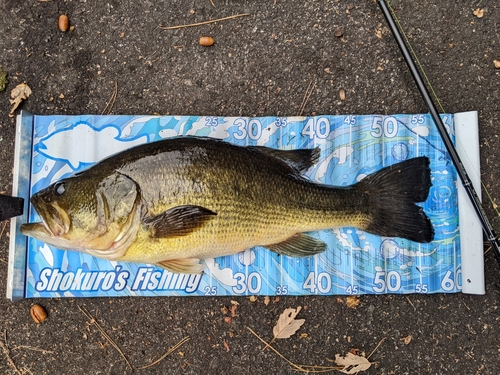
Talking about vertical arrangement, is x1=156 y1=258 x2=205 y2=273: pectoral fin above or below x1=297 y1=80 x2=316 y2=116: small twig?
below

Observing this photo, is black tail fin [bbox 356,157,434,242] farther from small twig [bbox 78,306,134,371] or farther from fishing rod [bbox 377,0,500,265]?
small twig [bbox 78,306,134,371]

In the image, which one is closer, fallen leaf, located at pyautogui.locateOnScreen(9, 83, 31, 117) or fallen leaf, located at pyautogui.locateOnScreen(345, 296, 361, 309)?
fallen leaf, located at pyautogui.locateOnScreen(345, 296, 361, 309)

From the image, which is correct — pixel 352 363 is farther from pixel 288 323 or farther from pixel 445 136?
pixel 445 136

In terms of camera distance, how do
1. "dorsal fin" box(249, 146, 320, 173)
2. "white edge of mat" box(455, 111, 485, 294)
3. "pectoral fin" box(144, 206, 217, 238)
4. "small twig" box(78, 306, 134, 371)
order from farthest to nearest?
"small twig" box(78, 306, 134, 371)
"white edge of mat" box(455, 111, 485, 294)
"dorsal fin" box(249, 146, 320, 173)
"pectoral fin" box(144, 206, 217, 238)

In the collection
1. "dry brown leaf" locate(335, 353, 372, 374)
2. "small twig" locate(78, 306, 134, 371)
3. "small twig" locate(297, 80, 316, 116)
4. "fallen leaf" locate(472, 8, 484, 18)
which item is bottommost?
"dry brown leaf" locate(335, 353, 372, 374)

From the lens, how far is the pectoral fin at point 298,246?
2.41 m

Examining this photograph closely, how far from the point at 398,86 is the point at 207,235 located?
1.64m

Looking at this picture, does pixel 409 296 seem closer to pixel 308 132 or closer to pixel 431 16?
pixel 308 132

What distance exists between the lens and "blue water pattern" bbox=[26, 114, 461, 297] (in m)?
2.56

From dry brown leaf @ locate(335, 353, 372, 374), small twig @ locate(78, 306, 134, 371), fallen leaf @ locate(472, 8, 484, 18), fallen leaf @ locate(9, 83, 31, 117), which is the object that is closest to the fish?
small twig @ locate(78, 306, 134, 371)

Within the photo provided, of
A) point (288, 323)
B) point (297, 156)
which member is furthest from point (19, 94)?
point (288, 323)

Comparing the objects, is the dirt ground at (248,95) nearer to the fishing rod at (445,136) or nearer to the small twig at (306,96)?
the small twig at (306,96)

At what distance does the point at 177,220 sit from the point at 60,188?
2.18 ft

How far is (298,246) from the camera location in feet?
7.93
